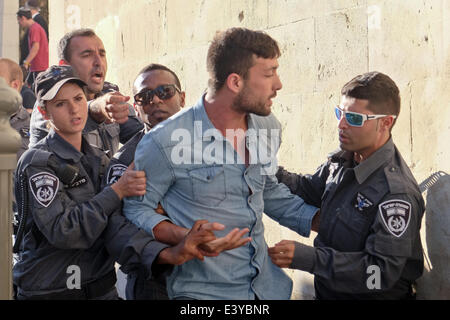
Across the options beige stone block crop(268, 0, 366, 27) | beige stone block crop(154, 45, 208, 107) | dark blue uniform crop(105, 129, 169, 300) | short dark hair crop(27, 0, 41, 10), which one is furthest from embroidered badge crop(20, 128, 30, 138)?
short dark hair crop(27, 0, 41, 10)

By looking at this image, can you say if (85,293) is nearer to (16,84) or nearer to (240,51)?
(240,51)

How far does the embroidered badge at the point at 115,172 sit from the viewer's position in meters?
3.52

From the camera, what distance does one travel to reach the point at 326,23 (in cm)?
486

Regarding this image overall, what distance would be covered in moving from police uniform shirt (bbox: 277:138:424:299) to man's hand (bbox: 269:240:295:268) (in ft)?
0.17

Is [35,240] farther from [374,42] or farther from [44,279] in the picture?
[374,42]

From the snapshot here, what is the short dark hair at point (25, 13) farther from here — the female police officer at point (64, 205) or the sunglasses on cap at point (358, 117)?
the sunglasses on cap at point (358, 117)

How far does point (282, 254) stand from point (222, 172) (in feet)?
1.77

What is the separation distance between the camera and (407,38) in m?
4.21

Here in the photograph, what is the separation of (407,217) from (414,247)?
27 centimetres

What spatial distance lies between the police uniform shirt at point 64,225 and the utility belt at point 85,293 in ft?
0.08

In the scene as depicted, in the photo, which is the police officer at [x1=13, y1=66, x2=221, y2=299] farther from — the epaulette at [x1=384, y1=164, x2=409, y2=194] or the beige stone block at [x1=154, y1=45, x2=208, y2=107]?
the beige stone block at [x1=154, y1=45, x2=208, y2=107]

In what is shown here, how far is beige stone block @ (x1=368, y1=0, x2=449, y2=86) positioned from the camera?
4.02 meters

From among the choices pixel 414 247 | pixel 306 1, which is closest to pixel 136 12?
pixel 306 1

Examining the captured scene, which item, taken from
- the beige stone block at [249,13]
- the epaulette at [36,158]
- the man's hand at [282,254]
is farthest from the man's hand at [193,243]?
the beige stone block at [249,13]
